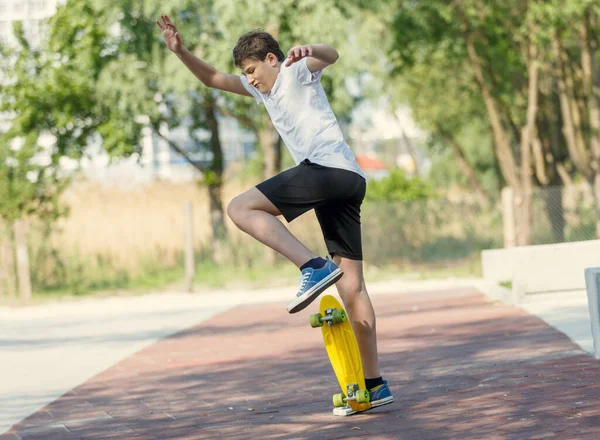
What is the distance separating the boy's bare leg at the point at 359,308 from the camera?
5465 mm

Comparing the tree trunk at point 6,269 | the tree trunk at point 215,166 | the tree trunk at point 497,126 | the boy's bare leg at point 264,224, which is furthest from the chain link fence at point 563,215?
the boy's bare leg at point 264,224

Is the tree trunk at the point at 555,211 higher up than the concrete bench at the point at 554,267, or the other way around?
the tree trunk at the point at 555,211

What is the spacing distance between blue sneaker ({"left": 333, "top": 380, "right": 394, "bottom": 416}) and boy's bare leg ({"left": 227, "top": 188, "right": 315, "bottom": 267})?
2.84ft

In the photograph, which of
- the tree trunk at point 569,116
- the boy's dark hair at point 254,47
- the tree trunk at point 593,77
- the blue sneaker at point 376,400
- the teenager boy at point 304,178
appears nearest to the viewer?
the teenager boy at point 304,178

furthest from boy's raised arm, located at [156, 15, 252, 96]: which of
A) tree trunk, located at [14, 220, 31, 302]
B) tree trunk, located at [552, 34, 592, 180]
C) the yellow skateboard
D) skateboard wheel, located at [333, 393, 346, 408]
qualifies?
tree trunk, located at [552, 34, 592, 180]

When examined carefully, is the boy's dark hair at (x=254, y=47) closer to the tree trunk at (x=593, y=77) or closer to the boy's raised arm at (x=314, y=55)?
the boy's raised arm at (x=314, y=55)

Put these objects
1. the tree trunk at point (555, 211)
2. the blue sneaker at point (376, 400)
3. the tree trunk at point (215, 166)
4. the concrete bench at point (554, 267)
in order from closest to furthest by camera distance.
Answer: the blue sneaker at point (376, 400), the concrete bench at point (554, 267), the tree trunk at point (555, 211), the tree trunk at point (215, 166)

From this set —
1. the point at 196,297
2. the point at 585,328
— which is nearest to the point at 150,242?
the point at 196,297

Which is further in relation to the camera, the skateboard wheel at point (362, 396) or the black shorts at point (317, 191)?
the skateboard wheel at point (362, 396)

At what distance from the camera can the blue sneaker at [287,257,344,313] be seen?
4.99 metres

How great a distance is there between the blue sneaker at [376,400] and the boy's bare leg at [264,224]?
2.84ft

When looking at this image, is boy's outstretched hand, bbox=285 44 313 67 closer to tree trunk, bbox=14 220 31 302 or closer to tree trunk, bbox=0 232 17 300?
tree trunk, bbox=14 220 31 302

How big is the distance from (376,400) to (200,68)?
196cm

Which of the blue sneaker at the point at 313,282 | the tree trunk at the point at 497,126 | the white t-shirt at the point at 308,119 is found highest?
the tree trunk at the point at 497,126
